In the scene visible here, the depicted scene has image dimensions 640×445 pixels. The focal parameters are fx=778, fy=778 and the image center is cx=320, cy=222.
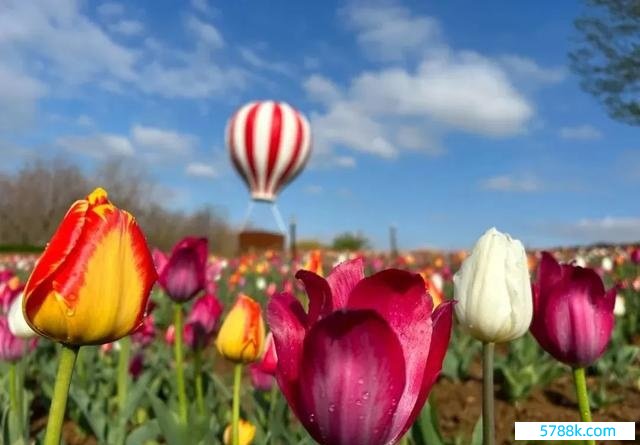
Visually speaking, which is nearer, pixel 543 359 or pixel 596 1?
pixel 543 359

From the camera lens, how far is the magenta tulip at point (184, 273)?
2451 mm

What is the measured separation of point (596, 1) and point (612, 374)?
1826 cm

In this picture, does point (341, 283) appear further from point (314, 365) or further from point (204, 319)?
point (204, 319)

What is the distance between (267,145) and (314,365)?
13.7 m

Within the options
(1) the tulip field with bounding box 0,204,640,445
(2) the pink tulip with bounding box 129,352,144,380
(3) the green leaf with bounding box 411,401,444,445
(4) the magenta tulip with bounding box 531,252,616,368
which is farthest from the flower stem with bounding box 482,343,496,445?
(2) the pink tulip with bounding box 129,352,144,380

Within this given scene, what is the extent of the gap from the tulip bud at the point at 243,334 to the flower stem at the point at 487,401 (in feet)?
3.22

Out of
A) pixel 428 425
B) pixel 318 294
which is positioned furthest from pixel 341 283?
pixel 428 425

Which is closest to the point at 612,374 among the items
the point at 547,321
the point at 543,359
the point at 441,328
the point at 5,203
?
the point at 543,359

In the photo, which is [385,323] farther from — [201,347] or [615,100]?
[615,100]

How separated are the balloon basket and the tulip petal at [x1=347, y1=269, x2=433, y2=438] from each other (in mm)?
23172

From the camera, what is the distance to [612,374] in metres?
4.29

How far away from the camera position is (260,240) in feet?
80.3

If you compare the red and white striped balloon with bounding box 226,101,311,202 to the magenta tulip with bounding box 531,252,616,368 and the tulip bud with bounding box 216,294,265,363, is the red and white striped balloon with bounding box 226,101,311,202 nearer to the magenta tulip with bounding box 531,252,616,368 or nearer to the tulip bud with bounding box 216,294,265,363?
the tulip bud with bounding box 216,294,265,363

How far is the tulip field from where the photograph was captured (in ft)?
2.62
